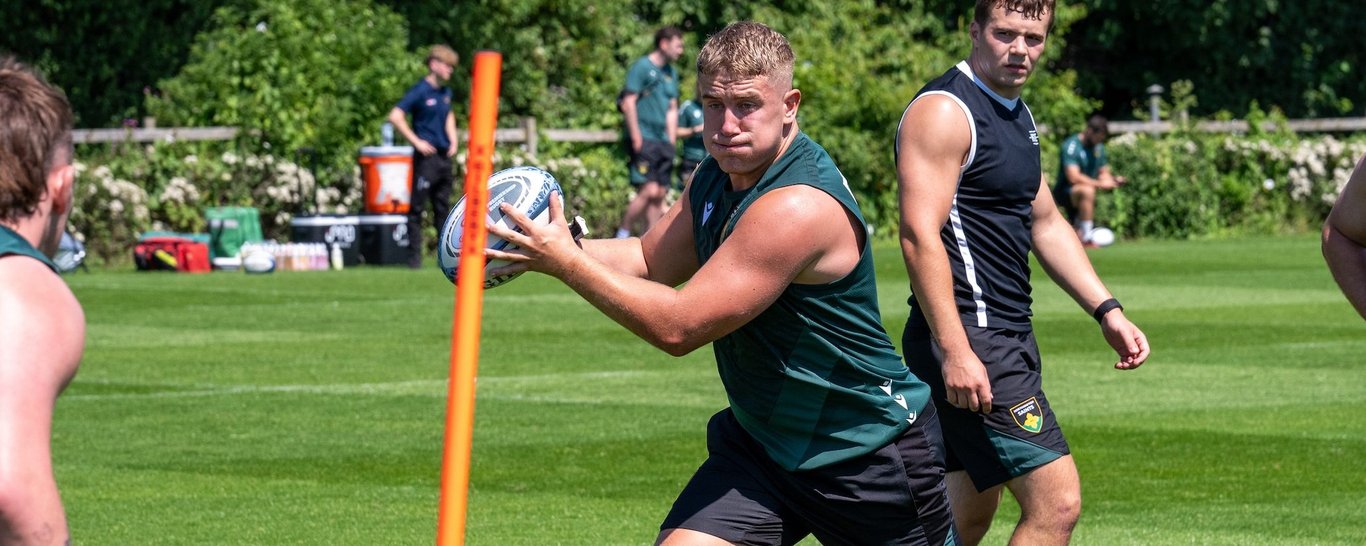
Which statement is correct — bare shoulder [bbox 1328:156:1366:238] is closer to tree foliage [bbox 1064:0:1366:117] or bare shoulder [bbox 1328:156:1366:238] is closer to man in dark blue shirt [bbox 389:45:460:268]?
man in dark blue shirt [bbox 389:45:460:268]

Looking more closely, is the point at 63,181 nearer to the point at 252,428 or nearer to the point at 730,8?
the point at 252,428

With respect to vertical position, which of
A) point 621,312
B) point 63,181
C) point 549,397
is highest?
point 63,181

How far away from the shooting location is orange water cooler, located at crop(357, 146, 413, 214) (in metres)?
22.4

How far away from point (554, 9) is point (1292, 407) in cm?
2088

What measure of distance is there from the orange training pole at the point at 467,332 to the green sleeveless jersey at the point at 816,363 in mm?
1496

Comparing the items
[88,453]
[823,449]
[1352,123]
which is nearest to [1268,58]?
[1352,123]

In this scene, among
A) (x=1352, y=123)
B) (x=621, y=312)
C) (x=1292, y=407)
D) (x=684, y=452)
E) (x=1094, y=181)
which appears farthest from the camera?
(x=1352, y=123)

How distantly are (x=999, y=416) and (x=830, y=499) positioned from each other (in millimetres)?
1043

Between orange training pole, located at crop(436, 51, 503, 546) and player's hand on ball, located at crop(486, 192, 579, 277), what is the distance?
893 millimetres

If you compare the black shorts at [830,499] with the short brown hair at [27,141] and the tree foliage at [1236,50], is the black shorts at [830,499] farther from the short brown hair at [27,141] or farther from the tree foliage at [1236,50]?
the tree foliage at [1236,50]

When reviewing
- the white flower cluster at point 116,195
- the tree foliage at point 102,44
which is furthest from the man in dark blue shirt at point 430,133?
the tree foliage at point 102,44

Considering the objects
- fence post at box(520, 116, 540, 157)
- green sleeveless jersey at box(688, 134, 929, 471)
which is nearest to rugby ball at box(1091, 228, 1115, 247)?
fence post at box(520, 116, 540, 157)

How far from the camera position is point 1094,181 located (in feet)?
91.1

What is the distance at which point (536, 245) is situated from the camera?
15.1 feet
